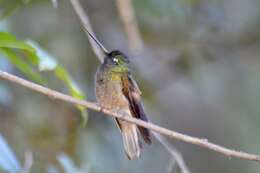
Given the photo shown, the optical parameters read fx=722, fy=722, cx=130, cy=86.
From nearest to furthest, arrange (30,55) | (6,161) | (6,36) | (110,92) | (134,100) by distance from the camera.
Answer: (6,36) < (30,55) < (6,161) < (134,100) < (110,92)

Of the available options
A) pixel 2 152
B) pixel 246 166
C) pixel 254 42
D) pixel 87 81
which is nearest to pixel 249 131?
pixel 246 166

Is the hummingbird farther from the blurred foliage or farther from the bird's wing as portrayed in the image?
the blurred foliage

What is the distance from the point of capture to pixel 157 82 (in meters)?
4.87

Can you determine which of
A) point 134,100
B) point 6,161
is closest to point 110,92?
point 134,100

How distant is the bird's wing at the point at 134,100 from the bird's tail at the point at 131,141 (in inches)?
8.3

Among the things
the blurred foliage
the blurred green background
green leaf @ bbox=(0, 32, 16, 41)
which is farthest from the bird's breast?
the blurred green background

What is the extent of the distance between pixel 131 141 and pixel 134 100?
0.84ft

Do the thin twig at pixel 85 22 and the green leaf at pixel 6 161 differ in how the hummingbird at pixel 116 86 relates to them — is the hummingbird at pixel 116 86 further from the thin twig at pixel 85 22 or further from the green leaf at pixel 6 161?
the green leaf at pixel 6 161

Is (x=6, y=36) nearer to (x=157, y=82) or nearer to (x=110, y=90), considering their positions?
(x=110, y=90)

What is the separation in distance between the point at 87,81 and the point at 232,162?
1.38 metres

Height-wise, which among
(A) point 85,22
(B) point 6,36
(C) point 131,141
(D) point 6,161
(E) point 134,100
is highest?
(B) point 6,36

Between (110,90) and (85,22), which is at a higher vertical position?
(85,22)

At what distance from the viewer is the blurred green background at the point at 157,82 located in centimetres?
400

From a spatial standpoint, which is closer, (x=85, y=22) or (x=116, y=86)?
(x=85, y=22)
